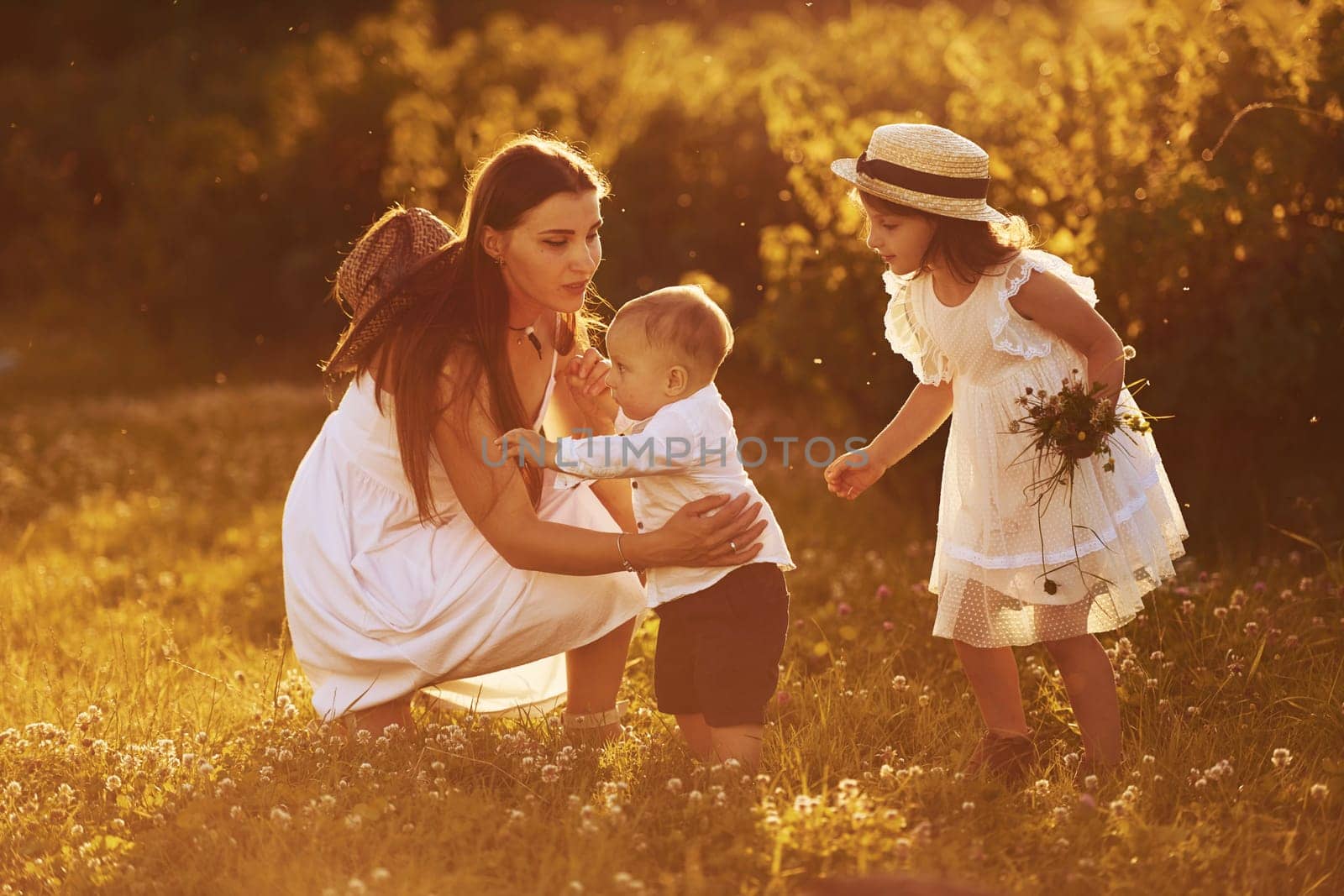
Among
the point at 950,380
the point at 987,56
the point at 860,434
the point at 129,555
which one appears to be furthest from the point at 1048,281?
the point at 129,555

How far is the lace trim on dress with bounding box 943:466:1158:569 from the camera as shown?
158 inches

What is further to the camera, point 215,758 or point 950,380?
point 950,380

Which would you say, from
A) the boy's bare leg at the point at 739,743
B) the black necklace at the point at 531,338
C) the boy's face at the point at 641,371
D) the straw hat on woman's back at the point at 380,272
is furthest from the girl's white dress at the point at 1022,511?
the straw hat on woman's back at the point at 380,272

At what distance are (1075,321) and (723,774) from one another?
170cm

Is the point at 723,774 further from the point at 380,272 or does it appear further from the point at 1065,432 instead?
the point at 380,272

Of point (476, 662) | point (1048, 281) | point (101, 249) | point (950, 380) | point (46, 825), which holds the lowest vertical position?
point (46, 825)

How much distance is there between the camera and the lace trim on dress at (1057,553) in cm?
402

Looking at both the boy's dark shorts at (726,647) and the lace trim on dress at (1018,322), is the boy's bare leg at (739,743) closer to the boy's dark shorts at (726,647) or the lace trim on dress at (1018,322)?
the boy's dark shorts at (726,647)

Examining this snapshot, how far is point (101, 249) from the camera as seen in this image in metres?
19.0

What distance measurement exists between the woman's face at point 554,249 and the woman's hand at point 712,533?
84 cm

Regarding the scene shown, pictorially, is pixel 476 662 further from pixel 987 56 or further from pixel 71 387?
pixel 71 387

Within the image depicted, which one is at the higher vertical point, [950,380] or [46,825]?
[950,380]

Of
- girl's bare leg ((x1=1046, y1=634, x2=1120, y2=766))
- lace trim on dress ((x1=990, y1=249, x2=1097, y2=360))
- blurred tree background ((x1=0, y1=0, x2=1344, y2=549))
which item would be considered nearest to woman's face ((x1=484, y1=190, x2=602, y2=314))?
lace trim on dress ((x1=990, y1=249, x2=1097, y2=360))

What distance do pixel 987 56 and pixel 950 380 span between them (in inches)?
196
